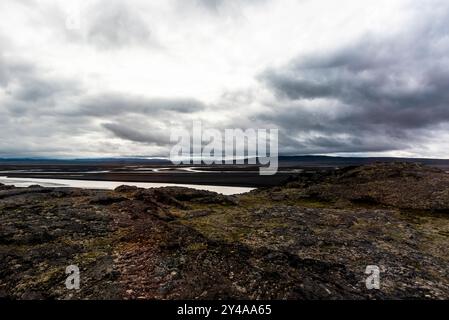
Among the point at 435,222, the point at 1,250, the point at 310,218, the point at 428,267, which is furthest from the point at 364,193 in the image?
the point at 1,250

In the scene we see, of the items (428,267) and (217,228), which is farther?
(217,228)

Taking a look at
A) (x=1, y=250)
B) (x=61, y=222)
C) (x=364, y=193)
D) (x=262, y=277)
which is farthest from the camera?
(x=364, y=193)
